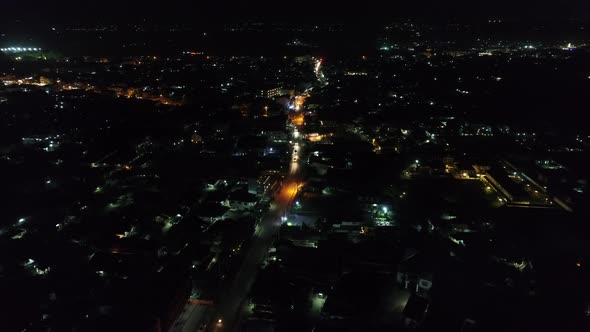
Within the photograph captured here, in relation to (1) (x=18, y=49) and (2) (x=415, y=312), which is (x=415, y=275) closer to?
(2) (x=415, y=312)

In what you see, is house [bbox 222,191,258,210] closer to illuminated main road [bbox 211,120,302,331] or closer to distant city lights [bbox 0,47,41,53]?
illuminated main road [bbox 211,120,302,331]

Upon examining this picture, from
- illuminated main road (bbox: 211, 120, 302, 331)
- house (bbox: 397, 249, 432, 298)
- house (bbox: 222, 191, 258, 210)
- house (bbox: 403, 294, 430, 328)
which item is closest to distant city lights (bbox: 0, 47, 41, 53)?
illuminated main road (bbox: 211, 120, 302, 331)

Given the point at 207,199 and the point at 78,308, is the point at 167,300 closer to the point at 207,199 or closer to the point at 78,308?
the point at 78,308

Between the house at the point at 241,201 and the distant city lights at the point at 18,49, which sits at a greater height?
the house at the point at 241,201

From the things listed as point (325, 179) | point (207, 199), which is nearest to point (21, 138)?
point (207, 199)

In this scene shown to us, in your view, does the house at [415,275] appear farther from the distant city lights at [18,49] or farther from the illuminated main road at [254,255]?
the distant city lights at [18,49]

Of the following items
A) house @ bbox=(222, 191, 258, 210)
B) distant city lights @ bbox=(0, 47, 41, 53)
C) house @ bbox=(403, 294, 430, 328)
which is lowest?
distant city lights @ bbox=(0, 47, 41, 53)

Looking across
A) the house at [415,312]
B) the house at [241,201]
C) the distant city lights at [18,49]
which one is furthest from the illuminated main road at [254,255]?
the distant city lights at [18,49]

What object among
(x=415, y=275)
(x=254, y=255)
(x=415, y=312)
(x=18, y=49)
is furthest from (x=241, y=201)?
(x=18, y=49)
